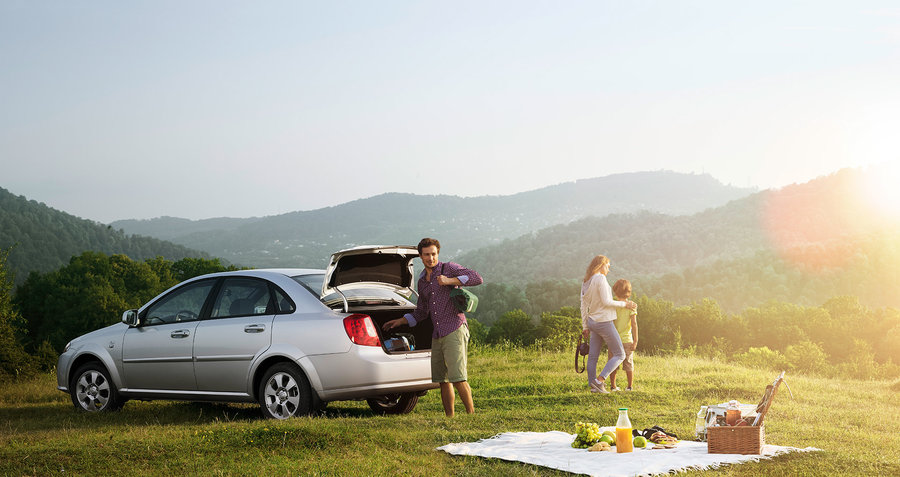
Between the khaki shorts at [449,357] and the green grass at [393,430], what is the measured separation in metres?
0.47

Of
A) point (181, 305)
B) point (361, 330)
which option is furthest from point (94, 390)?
point (361, 330)

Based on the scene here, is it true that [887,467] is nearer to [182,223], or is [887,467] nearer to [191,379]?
[191,379]

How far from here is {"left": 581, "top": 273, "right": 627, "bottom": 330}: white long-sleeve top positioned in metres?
11.6

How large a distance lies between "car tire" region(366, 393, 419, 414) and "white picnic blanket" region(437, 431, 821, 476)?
7.59ft

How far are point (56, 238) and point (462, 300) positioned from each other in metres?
82.8

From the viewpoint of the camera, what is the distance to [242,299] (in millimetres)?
9344

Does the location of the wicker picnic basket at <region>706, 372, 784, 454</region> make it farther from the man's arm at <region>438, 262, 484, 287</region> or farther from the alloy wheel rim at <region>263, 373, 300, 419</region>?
the alloy wheel rim at <region>263, 373, 300, 419</region>

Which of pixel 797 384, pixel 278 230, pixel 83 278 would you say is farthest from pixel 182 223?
pixel 797 384

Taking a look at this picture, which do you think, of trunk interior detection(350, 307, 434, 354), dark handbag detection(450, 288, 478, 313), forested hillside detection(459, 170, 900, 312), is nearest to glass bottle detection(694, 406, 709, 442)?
dark handbag detection(450, 288, 478, 313)

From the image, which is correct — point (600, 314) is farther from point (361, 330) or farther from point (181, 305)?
point (181, 305)

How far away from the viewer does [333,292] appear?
8906 millimetres

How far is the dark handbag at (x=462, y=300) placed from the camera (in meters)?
8.77

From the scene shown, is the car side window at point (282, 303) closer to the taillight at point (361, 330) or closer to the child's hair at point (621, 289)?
the taillight at point (361, 330)

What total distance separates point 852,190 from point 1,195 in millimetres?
102456
